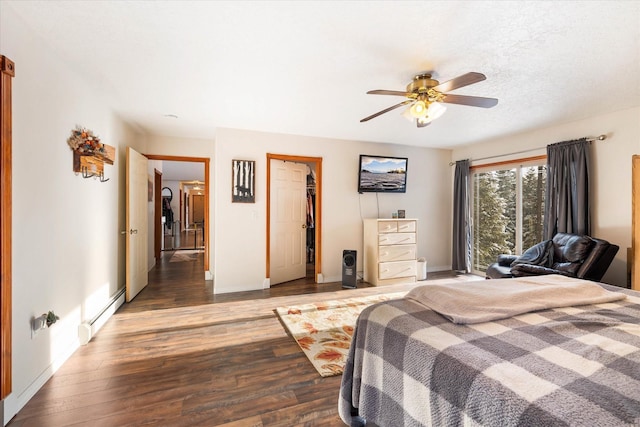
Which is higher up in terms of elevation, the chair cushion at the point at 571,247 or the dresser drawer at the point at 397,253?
the chair cushion at the point at 571,247

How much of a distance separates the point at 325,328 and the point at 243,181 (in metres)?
2.53

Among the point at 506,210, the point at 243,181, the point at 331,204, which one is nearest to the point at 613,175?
the point at 506,210

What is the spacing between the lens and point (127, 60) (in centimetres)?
236

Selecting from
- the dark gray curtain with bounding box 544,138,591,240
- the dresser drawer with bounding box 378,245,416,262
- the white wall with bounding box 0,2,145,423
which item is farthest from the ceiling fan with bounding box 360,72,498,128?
the dresser drawer with bounding box 378,245,416,262

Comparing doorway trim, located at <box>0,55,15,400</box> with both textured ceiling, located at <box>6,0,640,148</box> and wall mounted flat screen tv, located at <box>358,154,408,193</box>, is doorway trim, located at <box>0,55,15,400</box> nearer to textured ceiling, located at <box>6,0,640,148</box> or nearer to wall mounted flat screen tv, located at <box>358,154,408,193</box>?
textured ceiling, located at <box>6,0,640,148</box>

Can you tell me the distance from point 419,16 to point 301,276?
14.5ft

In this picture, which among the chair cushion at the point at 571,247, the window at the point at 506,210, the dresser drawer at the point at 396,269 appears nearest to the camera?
the chair cushion at the point at 571,247

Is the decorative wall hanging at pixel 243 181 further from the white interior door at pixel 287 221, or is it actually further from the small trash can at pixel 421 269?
the small trash can at pixel 421 269

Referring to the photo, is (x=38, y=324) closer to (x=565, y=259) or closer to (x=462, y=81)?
(x=462, y=81)

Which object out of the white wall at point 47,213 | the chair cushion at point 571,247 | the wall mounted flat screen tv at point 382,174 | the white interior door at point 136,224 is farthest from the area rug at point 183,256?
the chair cushion at point 571,247

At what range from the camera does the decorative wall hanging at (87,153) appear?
8.23ft

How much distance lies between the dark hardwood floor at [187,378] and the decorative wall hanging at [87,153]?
1597 millimetres

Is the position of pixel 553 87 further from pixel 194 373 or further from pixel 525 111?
pixel 194 373

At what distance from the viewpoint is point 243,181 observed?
443 cm
